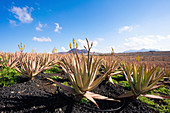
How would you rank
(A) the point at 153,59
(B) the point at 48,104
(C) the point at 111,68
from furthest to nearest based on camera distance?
(A) the point at 153,59
(C) the point at 111,68
(B) the point at 48,104

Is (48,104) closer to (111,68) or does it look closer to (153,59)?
(111,68)

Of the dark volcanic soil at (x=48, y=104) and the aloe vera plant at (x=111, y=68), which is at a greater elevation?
the aloe vera plant at (x=111, y=68)

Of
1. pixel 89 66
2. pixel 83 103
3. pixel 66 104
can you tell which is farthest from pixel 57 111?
pixel 89 66


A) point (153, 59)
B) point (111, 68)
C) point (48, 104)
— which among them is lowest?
point (153, 59)

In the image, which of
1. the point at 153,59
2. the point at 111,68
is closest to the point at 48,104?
the point at 111,68

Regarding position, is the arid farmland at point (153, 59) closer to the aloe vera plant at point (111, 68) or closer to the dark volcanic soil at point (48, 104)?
the aloe vera plant at point (111, 68)

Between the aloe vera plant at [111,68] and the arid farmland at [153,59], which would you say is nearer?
the aloe vera plant at [111,68]

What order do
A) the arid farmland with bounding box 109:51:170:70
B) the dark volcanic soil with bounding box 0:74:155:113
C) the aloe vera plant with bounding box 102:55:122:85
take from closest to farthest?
the dark volcanic soil with bounding box 0:74:155:113, the aloe vera plant with bounding box 102:55:122:85, the arid farmland with bounding box 109:51:170:70

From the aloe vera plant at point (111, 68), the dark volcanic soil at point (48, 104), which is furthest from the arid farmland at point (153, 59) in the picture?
the dark volcanic soil at point (48, 104)

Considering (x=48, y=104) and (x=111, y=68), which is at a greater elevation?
(x=111, y=68)

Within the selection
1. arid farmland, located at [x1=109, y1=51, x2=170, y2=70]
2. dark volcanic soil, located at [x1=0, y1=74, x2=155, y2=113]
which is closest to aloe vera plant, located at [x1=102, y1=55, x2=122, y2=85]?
arid farmland, located at [x1=109, y1=51, x2=170, y2=70]

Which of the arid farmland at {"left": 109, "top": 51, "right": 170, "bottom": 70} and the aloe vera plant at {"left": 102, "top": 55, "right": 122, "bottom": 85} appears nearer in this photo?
the aloe vera plant at {"left": 102, "top": 55, "right": 122, "bottom": 85}

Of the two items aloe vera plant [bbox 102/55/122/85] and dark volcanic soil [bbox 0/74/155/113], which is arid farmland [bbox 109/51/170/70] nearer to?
aloe vera plant [bbox 102/55/122/85]

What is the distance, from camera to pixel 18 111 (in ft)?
4.86
